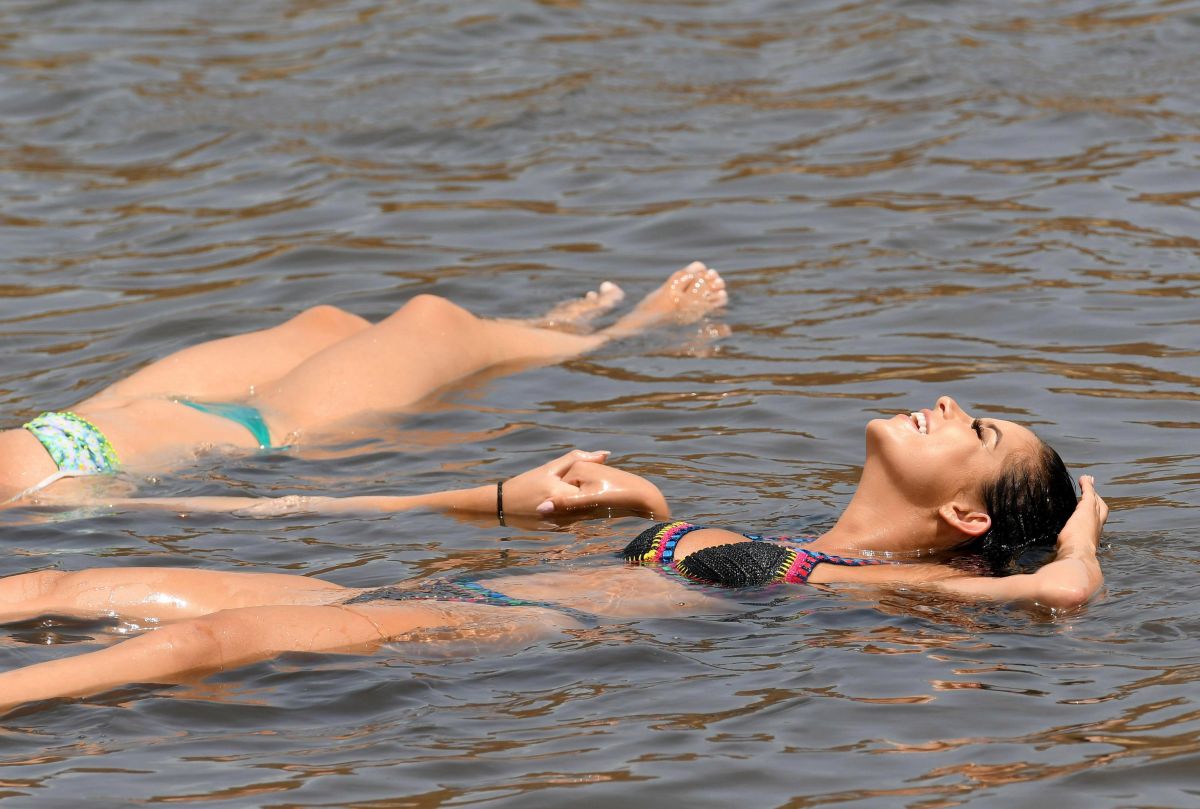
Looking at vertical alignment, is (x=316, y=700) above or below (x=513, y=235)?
below

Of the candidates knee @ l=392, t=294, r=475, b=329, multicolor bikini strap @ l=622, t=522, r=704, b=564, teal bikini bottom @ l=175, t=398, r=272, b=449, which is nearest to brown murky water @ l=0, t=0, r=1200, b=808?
teal bikini bottom @ l=175, t=398, r=272, b=449

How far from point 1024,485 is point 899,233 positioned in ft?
15.0

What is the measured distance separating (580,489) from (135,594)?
69.1 inches

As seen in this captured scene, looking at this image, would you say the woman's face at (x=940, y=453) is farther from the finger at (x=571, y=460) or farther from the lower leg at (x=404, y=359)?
the lower leg at (x=404, y=359)

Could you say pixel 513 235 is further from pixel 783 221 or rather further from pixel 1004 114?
pixel 1004 114

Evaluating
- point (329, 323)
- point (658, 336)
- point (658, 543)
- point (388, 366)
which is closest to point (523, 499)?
point (658, 543)

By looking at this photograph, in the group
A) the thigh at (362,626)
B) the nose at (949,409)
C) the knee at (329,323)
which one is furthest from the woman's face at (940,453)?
the knee at (329,323)

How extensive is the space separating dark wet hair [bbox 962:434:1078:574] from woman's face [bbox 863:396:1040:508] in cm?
4

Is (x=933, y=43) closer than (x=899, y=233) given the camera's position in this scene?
No

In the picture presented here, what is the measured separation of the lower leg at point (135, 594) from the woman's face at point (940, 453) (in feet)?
6.38

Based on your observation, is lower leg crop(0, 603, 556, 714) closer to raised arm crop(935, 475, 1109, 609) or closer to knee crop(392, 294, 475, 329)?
raised arm crop(935, 475, 1109, 609)

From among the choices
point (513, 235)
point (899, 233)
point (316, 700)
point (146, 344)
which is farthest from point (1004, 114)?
point (316, 700)

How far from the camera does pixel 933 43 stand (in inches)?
558

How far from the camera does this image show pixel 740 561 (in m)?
5.77
